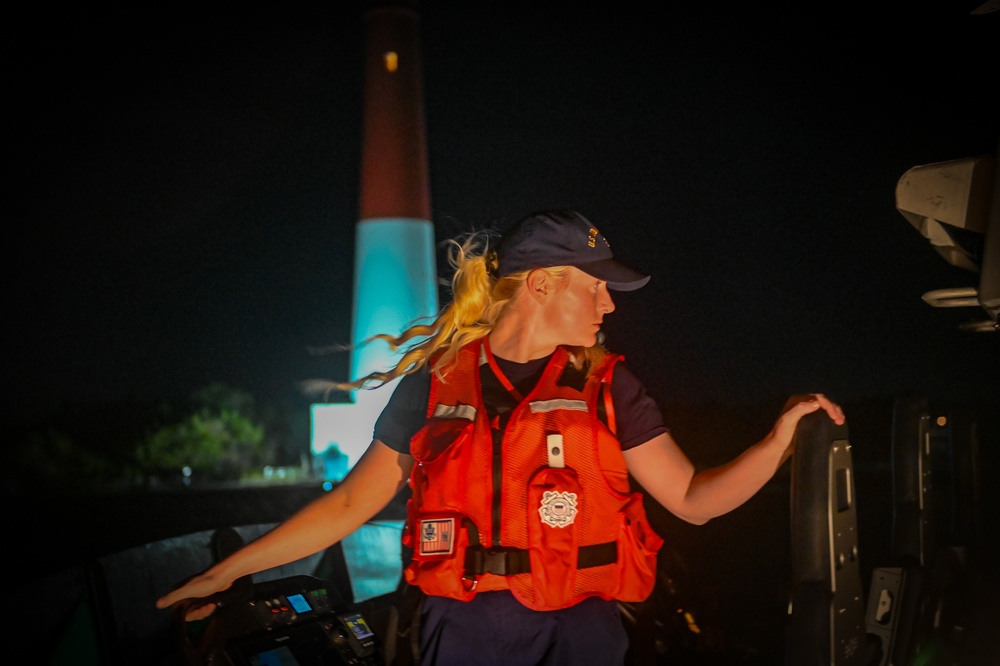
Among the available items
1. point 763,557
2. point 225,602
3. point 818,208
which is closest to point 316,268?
point 818,208

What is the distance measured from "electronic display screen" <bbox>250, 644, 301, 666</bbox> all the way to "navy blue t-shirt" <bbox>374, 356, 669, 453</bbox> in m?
1.05

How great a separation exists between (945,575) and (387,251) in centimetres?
2329

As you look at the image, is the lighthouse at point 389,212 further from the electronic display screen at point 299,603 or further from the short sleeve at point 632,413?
the short sleeve at point 632,413

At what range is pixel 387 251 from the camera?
26.3 metres

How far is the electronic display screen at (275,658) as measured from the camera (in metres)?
3.21

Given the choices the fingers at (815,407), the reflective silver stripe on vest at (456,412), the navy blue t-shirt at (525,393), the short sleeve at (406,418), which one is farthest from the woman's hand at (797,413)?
the short sleeve at (406,418)

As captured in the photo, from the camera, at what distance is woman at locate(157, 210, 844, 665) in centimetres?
233

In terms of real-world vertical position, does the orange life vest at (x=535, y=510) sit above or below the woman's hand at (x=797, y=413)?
below


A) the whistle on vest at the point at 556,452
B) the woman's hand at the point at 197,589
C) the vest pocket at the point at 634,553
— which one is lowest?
the woman's hand at the point at 197,589

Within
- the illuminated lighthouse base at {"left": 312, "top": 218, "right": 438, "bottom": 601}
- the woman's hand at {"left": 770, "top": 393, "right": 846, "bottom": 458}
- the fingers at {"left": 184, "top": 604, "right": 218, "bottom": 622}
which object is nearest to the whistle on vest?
the woman's hand at {"left": 770, "top": 393, "right": 846, "bottom": 458}

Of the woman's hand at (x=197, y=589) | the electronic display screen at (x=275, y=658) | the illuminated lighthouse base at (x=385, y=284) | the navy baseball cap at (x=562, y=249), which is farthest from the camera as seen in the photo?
the illuminated lighthouse base at (x=385, y=284)

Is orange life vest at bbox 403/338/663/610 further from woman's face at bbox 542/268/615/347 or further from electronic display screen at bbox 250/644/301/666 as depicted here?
electronic display screen at bbox 250/644/301/666

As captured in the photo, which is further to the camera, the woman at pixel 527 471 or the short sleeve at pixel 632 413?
the short sleeve at pixel 632 413

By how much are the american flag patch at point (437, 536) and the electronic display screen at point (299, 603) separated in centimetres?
133
